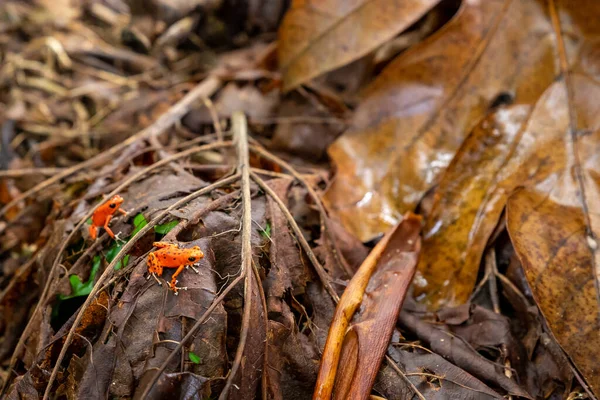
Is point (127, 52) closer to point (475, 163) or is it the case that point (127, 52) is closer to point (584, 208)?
point (475, 163)

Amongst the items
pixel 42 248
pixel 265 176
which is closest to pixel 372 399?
pixel 265 176

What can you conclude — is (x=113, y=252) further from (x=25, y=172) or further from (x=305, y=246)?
(x=25, y=172)

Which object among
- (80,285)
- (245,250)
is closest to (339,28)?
(245,250)

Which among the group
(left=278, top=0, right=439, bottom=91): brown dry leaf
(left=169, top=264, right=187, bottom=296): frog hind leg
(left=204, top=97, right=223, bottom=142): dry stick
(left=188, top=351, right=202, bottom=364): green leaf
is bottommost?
(left=188, top=351, right=202, bottom=364): green leaf

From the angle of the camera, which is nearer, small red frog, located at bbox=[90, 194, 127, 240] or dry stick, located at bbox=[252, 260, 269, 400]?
dry stick, located at bbox=[252, 260, 269, 400]

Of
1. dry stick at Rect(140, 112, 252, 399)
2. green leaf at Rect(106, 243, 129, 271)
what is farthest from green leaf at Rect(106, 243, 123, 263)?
dry stick at Rect(140, 112, 252, 399)

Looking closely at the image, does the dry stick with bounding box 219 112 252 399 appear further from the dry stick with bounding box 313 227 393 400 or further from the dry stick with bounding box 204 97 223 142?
the dry stick with bounding box 313 227 393 400

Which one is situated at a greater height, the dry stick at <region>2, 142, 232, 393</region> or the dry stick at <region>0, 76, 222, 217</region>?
the dry stick at <region>0, 76, 222, 217</region>
